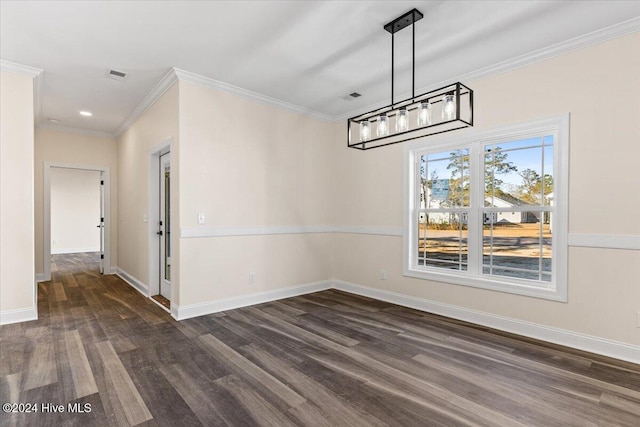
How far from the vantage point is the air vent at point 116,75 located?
3.79 metres

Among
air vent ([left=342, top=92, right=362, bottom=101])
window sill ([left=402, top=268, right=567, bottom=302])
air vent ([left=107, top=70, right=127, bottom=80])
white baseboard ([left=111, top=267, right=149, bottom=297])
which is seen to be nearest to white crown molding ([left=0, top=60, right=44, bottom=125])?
air vent ([left=107, top=70, right=127, bottom=80])

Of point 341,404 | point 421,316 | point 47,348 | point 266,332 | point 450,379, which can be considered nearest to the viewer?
point 341,404

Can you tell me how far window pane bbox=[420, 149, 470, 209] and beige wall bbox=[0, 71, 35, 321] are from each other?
188 inches

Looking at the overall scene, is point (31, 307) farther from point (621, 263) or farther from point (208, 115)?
point (621, 263)

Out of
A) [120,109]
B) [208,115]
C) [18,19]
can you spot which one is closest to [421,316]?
[208,115]

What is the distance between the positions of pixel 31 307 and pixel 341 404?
3803mm

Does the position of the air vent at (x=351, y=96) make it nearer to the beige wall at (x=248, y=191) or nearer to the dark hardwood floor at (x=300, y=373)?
the beige wall at (x=248, y=191)

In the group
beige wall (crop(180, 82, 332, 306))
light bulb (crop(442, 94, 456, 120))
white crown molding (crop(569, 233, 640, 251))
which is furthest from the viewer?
beige wall (crop(180, 82, 332, 306))

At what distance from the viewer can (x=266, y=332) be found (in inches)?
136

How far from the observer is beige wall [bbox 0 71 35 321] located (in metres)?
3.60

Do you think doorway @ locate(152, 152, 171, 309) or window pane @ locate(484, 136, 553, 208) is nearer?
window pane @ locate(484, 136, 553, 208)

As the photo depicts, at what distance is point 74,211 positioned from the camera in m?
10.1

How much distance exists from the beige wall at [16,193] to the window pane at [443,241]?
476 cm

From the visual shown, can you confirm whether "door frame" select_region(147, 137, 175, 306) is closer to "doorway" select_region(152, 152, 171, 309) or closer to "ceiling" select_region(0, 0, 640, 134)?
"doorway" select_region(152, 152, 171, 309)
